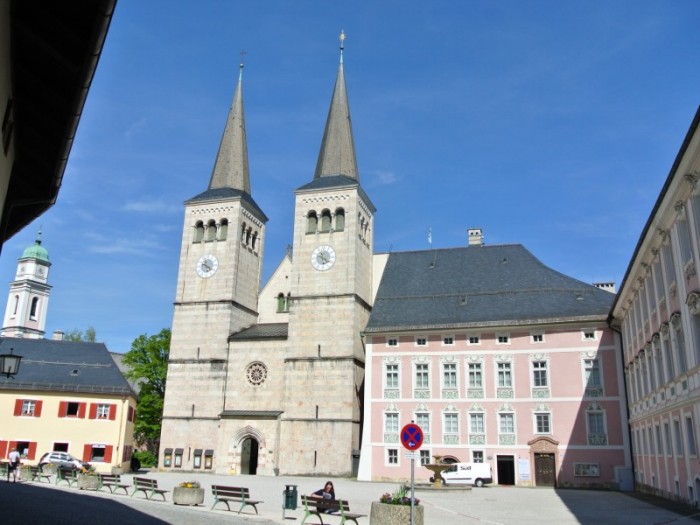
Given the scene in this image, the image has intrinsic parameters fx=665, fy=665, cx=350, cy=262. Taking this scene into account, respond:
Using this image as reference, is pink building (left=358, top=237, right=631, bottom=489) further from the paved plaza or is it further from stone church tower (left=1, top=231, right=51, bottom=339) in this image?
stone church tower (left=1, top=231, right=51, bottom=339)

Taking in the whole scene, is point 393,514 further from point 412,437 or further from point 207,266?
point 207,266

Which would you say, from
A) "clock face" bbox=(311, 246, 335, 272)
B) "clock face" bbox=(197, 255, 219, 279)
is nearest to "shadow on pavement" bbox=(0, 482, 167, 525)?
"clock face" bbox=(311, 246, 335, 272)

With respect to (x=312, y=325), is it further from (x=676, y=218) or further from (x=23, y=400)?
(x=676, y=218)

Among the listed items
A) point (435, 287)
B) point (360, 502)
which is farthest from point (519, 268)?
point (360, 502)

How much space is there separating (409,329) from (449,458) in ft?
27.5

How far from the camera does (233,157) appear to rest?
5731 centimetres

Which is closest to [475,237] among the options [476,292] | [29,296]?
[476,292]

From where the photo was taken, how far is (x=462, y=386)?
137 ft

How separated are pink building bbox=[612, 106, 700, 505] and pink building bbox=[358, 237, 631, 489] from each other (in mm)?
5824

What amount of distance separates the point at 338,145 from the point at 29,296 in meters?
68.7

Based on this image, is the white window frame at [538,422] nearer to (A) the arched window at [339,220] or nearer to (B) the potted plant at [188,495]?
(A) the arched window at [339,220]

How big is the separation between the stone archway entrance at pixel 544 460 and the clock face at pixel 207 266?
2707 cm

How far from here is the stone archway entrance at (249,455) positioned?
47188 millimetres

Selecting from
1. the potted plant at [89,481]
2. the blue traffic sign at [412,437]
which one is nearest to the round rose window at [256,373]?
the potted plant at [89,481]
